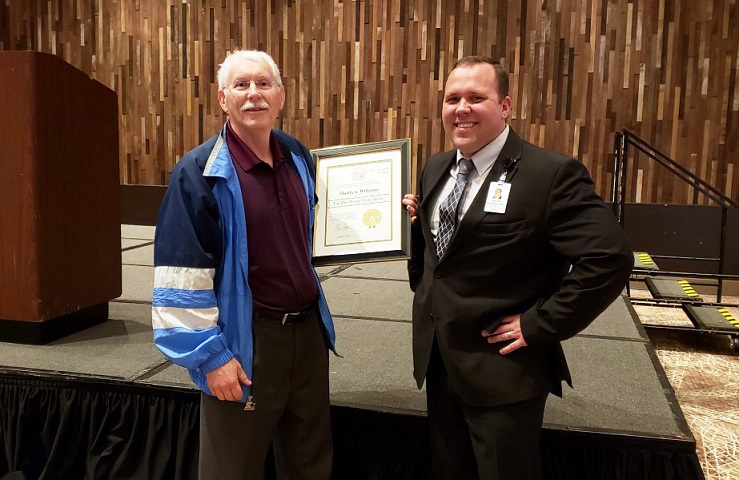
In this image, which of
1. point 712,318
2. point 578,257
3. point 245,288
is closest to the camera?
point 578,257

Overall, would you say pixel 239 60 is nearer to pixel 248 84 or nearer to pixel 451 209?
pixel 248 84

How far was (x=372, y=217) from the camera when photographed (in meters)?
1.68

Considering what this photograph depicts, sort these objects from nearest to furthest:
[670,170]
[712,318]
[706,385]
A: [706,385] < [712,318] < [670,170]

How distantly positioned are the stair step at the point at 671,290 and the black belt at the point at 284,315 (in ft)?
9.63

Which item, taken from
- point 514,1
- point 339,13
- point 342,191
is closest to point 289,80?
point 339,13

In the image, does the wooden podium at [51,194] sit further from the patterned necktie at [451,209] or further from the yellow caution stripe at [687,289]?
the yellow caution stripe at [687,289]

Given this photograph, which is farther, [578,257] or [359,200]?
[359,200]

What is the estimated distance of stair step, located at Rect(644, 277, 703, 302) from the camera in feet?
12.0

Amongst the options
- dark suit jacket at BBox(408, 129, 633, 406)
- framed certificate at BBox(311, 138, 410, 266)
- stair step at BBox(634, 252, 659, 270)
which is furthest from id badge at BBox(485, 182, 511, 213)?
stair step at BBox(634, 252, 659, 270)

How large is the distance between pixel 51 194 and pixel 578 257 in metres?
1.88

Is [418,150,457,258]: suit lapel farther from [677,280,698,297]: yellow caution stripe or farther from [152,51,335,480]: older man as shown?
[677,280,698,297]: yellow caution stripe

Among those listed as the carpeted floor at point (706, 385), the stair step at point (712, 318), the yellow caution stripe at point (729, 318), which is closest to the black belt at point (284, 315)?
the carpeted floor at point (706, 385)

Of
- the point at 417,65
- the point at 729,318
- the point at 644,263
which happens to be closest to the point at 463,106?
the point at 729,318

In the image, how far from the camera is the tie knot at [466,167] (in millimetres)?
1429
